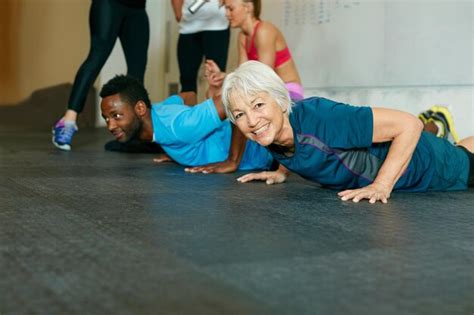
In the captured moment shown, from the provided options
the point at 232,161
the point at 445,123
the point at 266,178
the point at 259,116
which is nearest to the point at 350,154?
the point at 259,116

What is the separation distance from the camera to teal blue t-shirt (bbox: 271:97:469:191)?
5.51 ft

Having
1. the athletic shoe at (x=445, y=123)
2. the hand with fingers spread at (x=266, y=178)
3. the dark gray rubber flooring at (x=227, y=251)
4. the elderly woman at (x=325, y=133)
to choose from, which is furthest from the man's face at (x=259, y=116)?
the athletic shoe at (x=445, y=123)

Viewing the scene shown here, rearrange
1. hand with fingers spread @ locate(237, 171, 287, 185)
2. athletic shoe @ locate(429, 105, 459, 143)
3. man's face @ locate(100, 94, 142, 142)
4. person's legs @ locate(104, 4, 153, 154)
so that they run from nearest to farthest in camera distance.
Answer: hand with fingers spread @ locate(237, 171, 287, 185), man's face @ locate(100, 94, 142, 142), athletic shoe @ locate(429, 105, 459, 143), person's legs @ locate(104, 4, 153, 154)

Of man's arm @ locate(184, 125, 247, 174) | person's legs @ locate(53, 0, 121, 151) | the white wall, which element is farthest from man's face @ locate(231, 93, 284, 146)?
the white wall

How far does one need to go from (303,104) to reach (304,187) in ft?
1.14

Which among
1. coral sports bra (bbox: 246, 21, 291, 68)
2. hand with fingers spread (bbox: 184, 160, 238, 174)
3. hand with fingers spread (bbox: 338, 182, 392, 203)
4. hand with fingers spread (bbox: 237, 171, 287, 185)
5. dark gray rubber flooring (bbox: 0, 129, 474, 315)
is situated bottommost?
hand with fingers spread (bbox: 184, 160, 238, 174)

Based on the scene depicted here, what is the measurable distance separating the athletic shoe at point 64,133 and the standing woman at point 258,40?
0.83 metres

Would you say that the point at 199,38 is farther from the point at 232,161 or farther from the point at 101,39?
the point at 232,161

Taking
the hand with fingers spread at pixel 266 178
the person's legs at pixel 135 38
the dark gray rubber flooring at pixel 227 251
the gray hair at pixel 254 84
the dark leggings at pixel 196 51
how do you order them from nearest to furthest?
the dark gray rubber flooring at pixel 227 251, the gray hair at pixel 254 84, the hand with fingers spread at pixel 266 178, the person's legs at pixel 135 38, the dark leggings at pixel 196 51

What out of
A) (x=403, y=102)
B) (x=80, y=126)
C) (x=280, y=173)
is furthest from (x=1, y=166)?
(x=80, y=126)

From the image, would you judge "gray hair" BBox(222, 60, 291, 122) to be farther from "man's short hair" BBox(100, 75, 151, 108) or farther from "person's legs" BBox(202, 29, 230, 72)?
"person's legs" BBox(202, 29, 230, 72)

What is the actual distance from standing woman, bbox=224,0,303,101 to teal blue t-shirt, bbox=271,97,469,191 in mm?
857

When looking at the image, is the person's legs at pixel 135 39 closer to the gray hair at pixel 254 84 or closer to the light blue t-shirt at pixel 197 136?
the light blue t-shirt at pixel 197 136

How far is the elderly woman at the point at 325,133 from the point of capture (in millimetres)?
1650
